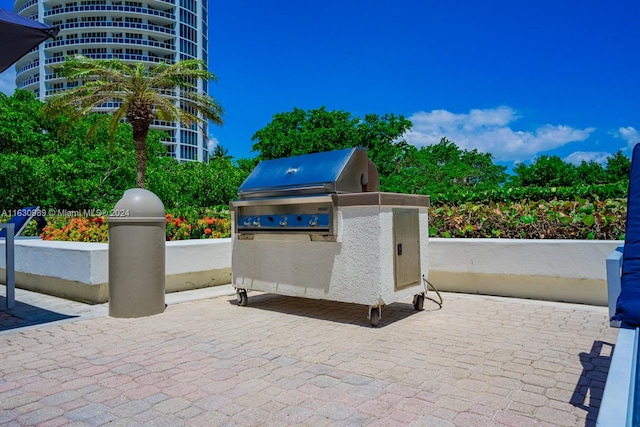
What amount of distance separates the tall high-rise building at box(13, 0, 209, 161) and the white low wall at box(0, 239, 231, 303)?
7343 cm

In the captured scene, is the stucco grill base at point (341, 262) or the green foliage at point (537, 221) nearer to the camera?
the stucco grill base at point (341, 262)

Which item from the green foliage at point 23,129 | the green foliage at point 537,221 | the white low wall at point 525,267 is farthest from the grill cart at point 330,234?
the green foliage at point 23,129

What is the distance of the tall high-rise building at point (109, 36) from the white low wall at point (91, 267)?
7343 cm

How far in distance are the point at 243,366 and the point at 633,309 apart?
8.22 ft

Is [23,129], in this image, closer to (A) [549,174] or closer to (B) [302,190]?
(B) [302,190]

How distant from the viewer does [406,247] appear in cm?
500

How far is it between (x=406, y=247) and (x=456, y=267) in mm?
1770

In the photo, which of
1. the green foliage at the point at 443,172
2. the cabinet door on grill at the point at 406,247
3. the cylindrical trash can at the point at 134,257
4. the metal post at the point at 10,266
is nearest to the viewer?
the cabinet door on grill at the point at 406,247

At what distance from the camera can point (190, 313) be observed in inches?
209

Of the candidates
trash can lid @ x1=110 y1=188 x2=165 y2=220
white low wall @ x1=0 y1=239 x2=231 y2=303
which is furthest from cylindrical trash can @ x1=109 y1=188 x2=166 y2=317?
white low wall @ x1=0 y1=239 x2=231 y2=303

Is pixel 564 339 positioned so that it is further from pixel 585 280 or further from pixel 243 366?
pixel 243 366

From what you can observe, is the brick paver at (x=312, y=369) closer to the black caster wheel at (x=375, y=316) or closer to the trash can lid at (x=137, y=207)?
the black caster wheel at (x=375, y=316)

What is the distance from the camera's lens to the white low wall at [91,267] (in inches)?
229

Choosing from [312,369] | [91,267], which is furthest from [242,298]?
[312,369]
